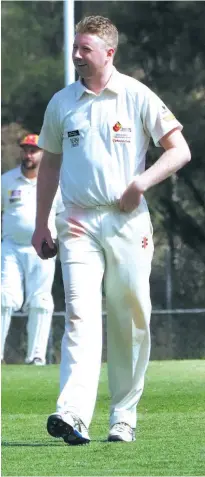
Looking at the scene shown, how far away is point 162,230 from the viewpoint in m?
28.8

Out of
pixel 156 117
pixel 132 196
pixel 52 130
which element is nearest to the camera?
pixel 132 196

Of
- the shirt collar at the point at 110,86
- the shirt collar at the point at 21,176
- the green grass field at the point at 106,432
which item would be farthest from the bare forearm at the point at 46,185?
the shirt collar at the point at 21,176

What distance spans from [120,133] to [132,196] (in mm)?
327

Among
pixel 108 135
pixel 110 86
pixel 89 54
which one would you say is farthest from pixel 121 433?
pixel 89 54

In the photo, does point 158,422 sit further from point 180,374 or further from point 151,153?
point 151,153

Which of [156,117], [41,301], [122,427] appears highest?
[156,117]

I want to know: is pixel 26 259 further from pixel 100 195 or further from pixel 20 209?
pixel 100 195

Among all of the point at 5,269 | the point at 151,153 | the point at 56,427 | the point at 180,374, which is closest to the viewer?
the point at 56,427

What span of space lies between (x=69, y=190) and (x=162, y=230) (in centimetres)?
2125

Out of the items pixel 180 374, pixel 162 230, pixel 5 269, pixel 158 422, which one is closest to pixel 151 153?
pixel 162 230

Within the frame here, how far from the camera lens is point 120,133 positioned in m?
7.45

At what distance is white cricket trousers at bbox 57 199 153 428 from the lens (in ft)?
24.6

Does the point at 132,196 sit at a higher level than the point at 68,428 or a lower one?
higher

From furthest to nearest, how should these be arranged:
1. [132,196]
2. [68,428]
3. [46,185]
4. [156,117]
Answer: [46,185]
[156,117]
[132,196]
[68,428]
